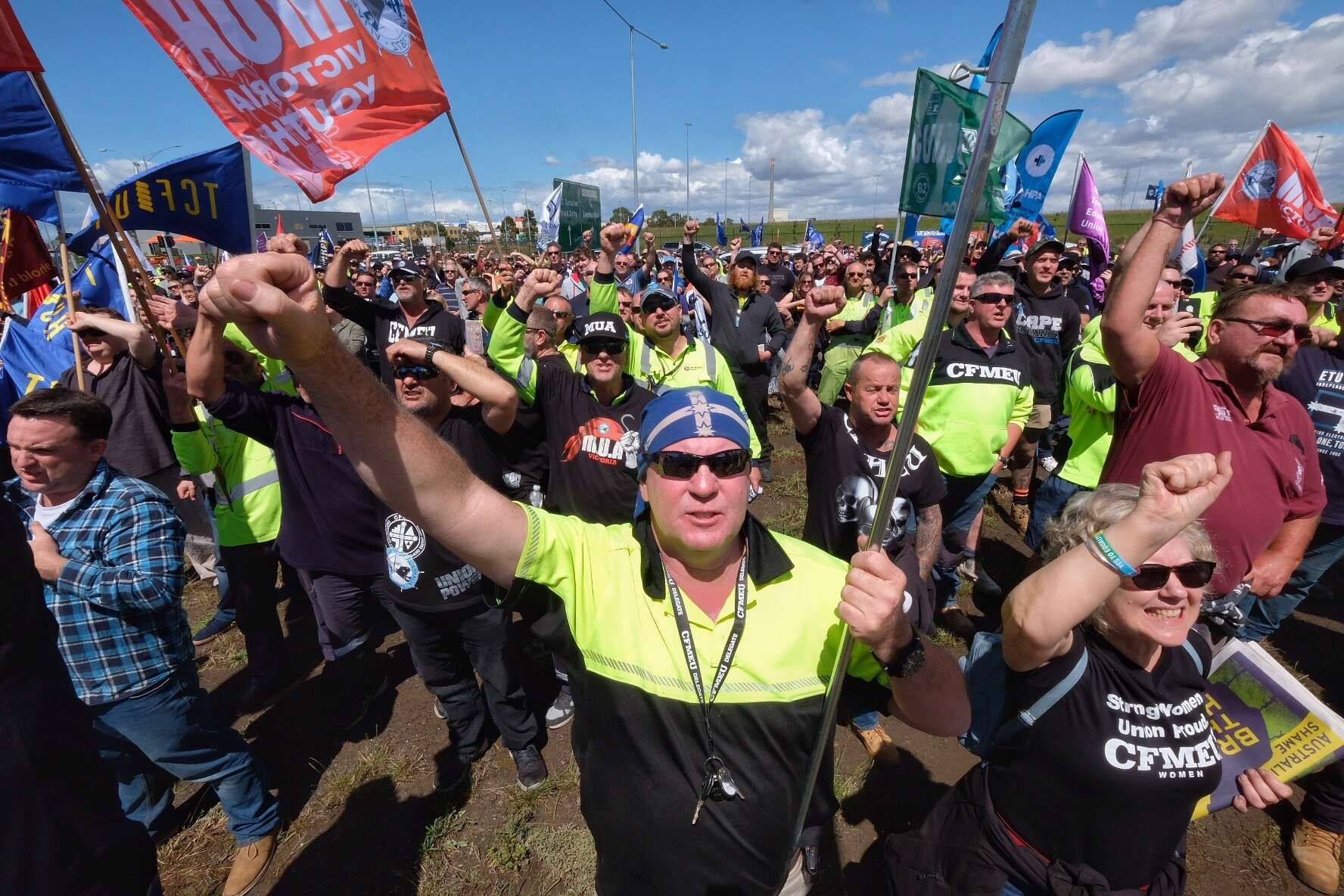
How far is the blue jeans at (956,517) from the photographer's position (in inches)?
172

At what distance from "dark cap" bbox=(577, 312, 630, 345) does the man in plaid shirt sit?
7.36 feet

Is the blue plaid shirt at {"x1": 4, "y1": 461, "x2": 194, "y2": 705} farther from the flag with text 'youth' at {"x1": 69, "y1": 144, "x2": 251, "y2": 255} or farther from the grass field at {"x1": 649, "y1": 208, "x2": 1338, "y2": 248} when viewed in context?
the grass field at {"x1": 649, "y1": 208, "x2": 1338, "y2": 248}

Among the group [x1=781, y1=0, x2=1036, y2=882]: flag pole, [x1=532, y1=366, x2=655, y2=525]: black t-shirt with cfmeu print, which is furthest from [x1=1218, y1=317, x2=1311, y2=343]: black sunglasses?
[x1=532, y1=366, x2=655, y2=525]: black t-shirt with cfmeu print

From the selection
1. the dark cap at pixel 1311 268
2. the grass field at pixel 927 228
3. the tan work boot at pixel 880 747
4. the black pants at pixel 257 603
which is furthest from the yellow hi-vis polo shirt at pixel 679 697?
the grass field at pixel 927 228

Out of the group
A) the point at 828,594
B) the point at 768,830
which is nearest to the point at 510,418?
the point at 828,594

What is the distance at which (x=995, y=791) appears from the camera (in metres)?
1.94

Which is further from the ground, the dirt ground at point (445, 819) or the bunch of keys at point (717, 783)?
the bunch of keys at point (717, 783)

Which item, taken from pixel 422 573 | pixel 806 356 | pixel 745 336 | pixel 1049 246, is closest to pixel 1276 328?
pixel 806 356

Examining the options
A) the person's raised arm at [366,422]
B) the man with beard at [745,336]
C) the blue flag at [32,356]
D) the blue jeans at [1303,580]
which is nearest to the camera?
the person's raised arm at [366,422]

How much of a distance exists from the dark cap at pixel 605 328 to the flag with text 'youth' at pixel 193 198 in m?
2.58

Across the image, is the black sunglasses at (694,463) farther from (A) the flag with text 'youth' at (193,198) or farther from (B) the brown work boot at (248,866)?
(A) the flag with text 'youth' at (193,198)

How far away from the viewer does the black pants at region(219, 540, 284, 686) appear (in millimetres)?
3904

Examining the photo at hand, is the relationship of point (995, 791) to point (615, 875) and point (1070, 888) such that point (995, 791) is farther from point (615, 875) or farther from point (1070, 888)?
point (615, 875)

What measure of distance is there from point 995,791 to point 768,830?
0.81m
